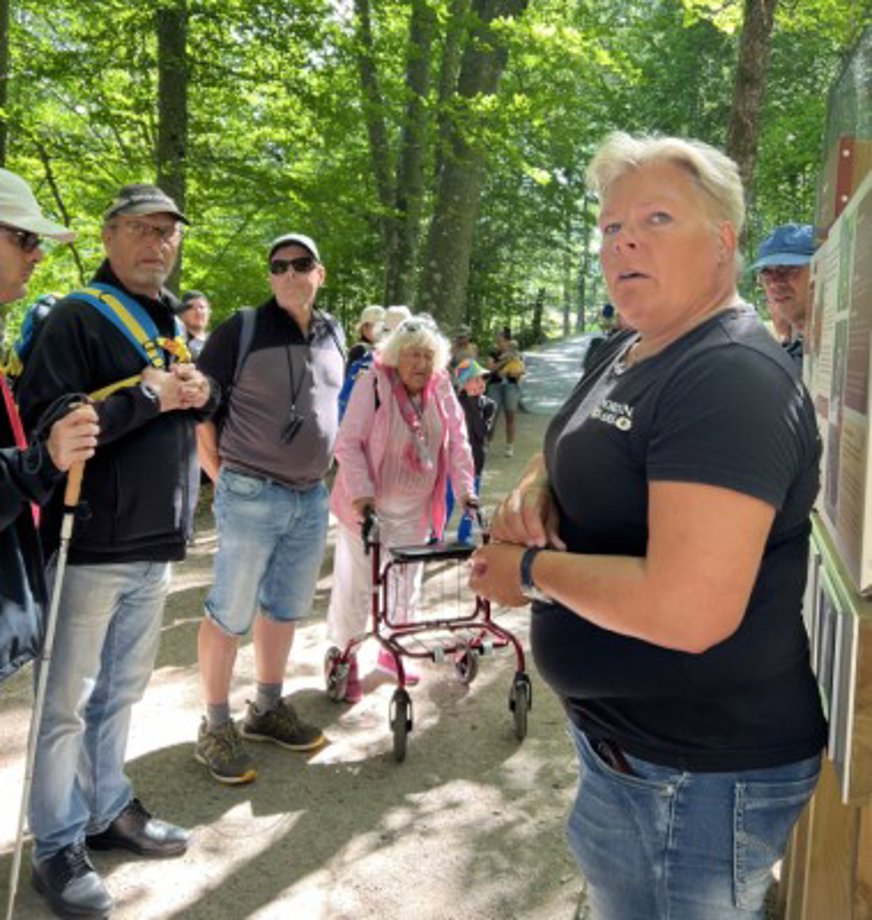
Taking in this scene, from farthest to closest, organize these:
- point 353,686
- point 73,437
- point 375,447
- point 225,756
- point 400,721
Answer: point 353,686 → point 375,447 → point 400,721 → point 225,756 → point 73,437

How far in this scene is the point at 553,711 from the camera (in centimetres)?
481

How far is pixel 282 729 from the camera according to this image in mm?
4211

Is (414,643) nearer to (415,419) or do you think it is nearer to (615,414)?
(415,419)

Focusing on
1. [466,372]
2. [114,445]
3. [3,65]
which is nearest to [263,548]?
[114,445]

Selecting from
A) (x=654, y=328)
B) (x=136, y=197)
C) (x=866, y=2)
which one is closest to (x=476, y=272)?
(x=866, y=2)

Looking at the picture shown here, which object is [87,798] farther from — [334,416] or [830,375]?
[830,375]

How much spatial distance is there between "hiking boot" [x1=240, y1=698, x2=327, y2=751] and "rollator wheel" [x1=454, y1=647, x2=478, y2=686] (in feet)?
2.96

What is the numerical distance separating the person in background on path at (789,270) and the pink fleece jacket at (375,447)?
1.74 metres

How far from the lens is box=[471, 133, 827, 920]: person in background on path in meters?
1.38

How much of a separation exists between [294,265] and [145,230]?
0.99 m

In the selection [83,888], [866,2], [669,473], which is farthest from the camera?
[866,2]

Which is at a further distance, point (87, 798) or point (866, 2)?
point (866, 2)

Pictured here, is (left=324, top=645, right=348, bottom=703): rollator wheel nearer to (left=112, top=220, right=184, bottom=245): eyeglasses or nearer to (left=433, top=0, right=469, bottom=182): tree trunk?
(left=112, top=220, right=184, bottom=245): eyeglasses

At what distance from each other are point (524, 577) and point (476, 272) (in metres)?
22.7
